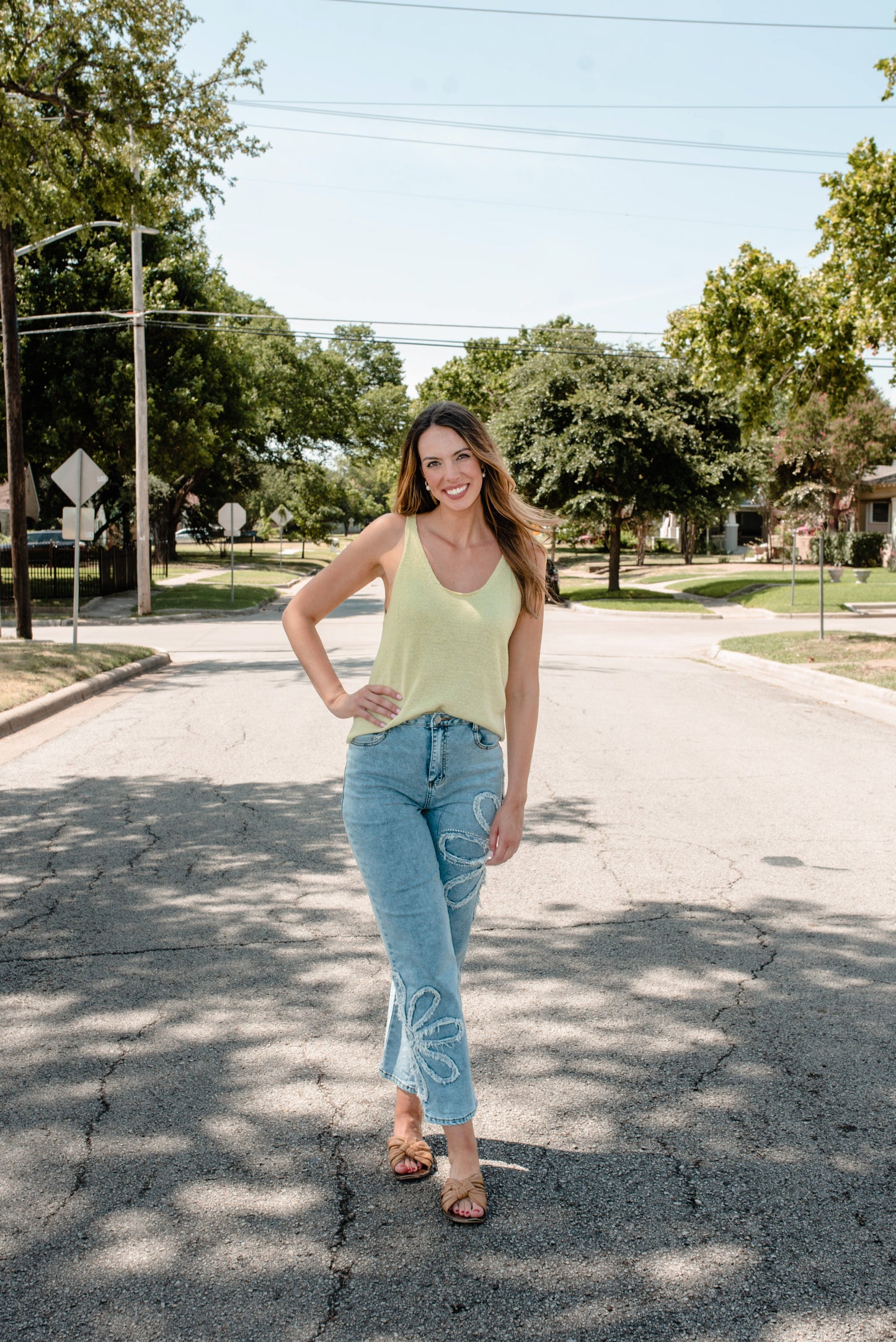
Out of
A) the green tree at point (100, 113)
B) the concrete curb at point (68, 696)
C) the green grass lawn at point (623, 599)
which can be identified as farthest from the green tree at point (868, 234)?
the green grass lawn at point (623, 599)

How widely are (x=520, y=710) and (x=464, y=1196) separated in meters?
1.23

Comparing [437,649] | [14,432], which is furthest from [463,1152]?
[14,432]

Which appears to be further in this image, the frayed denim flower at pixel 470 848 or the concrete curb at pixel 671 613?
the concrete curb at pixel 671 613

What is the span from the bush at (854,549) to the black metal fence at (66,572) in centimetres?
2708

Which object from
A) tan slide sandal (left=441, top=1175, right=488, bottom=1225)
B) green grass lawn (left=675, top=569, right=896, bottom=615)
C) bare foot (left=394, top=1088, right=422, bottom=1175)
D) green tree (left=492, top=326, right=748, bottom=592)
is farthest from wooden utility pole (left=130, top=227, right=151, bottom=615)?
tan slide sandal (left=441, top=1175, right=488, bottom=1225)

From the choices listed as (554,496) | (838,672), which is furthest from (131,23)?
(554,496)

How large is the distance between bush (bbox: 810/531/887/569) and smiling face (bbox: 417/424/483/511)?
44.4 metres

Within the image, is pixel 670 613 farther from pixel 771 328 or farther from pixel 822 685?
pixel 822 685

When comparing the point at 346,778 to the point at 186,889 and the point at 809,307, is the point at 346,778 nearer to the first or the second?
the point at 186,889

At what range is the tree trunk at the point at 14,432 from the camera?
59.7 feet

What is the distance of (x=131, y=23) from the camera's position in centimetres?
1388

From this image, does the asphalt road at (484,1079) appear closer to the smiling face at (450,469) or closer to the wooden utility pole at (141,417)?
the smiling face at (450,469)

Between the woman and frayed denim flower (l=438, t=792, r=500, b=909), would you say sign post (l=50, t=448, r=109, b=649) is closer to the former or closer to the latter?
the woman

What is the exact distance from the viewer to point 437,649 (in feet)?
9.39
